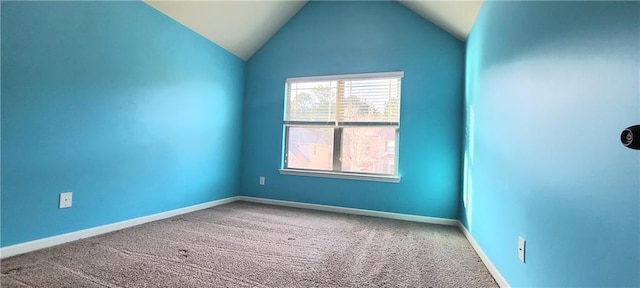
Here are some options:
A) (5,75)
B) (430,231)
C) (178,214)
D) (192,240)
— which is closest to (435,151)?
(430,231)

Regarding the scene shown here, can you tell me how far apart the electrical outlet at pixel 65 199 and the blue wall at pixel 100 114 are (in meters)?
0.04

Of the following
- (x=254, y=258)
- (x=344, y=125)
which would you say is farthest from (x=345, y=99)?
(x=254, y=258)

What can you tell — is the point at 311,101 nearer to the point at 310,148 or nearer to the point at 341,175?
the point at 310,148

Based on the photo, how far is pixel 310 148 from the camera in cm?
380

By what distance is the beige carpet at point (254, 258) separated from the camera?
5.31ft

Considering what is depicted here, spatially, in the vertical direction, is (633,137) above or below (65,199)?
above

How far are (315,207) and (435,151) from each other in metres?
1.66

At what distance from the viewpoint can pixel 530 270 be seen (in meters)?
1.32

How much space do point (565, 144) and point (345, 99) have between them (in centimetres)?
267

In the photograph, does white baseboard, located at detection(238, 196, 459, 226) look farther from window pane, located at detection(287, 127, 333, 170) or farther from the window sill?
window pane, located at detection(287, 127, 333, 170)

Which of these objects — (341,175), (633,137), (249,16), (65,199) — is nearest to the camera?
(633,137)

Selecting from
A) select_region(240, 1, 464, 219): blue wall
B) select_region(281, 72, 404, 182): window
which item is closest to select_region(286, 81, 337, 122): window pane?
select_region(281, 72, 404, 182): window

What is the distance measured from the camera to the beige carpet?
1619mm

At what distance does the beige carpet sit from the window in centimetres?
91
